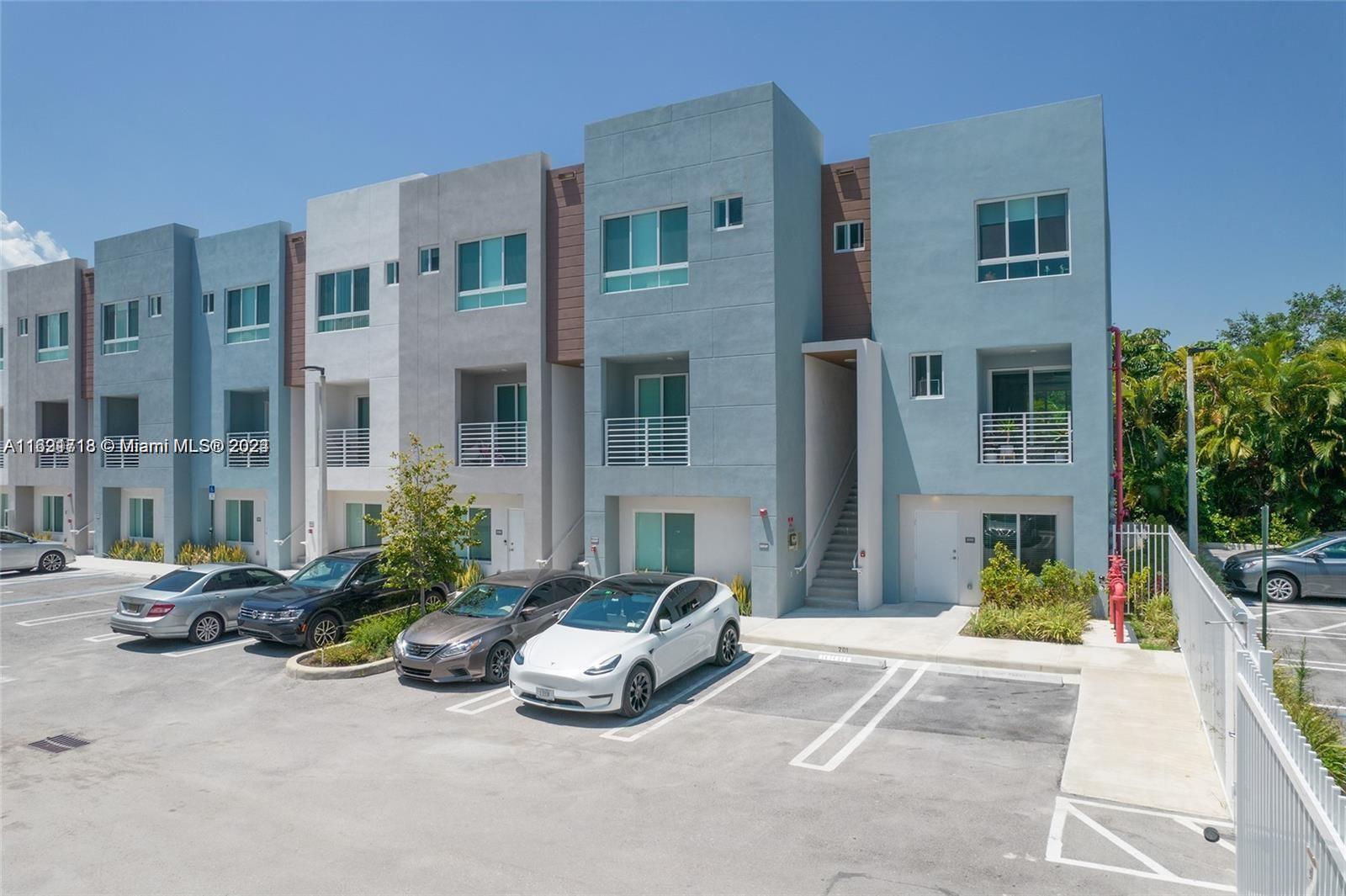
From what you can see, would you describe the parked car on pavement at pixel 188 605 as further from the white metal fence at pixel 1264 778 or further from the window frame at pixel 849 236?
the white metal fence at pixel 1264 778

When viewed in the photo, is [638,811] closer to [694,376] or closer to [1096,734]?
[1096,734]

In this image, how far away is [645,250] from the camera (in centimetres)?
1928

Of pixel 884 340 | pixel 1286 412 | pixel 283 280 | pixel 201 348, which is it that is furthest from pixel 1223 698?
pixel 201 348

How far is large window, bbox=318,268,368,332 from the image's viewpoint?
79.7 feet

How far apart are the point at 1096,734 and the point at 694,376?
35.5 feet

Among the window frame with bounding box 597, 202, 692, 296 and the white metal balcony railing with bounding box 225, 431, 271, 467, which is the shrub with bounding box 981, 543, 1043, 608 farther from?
the white metal balcony railing with bounding box 225, 431, 271, 467

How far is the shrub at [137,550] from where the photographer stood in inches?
1129

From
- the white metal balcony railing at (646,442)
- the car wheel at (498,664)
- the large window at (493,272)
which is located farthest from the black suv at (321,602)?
the large window at (493,272)

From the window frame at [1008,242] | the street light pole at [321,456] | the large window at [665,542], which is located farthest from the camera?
the street light pole at [321,456]

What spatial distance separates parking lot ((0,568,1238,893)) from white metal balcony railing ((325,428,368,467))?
1104 cm

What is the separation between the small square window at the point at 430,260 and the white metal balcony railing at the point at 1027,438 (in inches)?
566

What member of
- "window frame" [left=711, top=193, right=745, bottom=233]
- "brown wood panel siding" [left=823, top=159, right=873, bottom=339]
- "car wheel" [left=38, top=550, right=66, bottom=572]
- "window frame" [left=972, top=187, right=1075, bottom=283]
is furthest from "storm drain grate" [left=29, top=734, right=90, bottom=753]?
"car wheel" [left=38, top=550, right=66, bottom=572]

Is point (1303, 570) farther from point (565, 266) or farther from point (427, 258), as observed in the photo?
point (427, 258)

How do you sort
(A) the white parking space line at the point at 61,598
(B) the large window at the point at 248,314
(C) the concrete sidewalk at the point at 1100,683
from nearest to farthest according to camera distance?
(C) the concrete sidewalk at the point at 1100,683 → (A) the white parking space line at the point at 61,598 → (B) the large window at the point at 248,314
